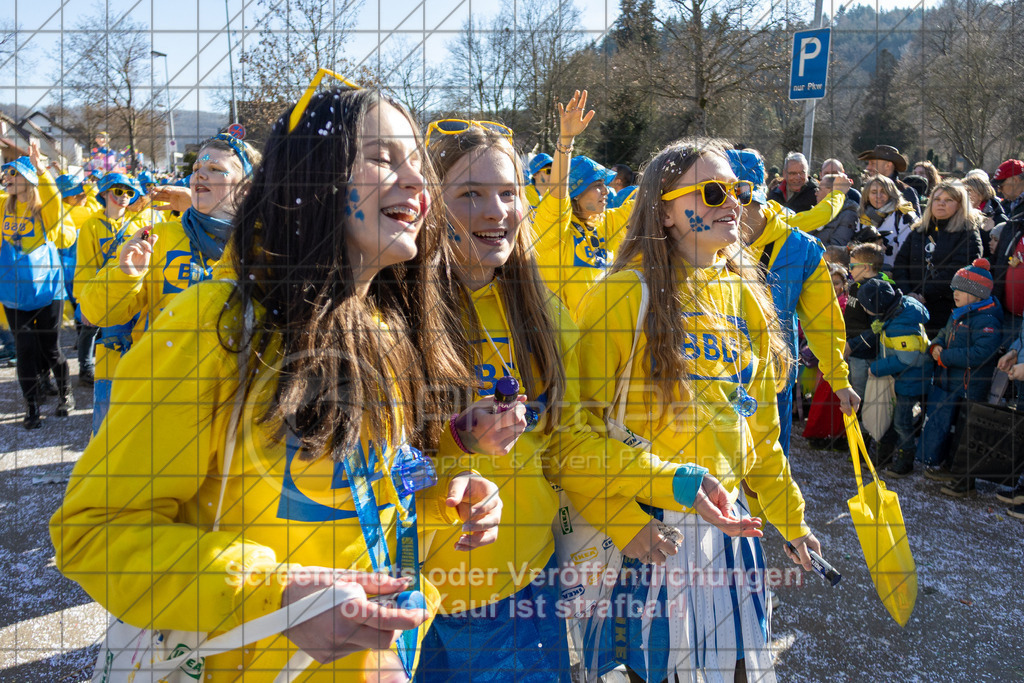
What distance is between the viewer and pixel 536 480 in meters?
1.63

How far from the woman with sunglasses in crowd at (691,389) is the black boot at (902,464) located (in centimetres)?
293

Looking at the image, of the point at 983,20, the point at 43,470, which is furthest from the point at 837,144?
the point at 43,470

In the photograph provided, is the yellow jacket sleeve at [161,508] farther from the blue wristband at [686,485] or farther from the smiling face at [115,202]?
the smiling face at [115,202]

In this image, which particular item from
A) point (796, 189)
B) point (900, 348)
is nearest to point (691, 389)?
point (900, 348)

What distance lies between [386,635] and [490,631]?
1.96 feet

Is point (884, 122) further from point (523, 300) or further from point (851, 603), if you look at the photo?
point (851, 603)

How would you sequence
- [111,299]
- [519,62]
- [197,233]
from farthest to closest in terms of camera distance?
1. [111,299]
2. [197,233]
3. [519,62]

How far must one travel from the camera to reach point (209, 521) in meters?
1.17

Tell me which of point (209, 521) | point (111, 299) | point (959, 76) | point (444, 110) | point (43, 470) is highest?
point (959, 76)

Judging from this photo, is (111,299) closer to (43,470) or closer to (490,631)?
(490,631)

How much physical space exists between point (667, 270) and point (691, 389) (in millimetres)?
319

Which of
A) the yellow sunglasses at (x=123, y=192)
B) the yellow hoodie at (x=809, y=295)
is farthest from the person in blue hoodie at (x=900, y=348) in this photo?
the yellow sunglasses at (x=123, y=192)

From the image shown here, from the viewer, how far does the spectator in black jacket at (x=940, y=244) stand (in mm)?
4047

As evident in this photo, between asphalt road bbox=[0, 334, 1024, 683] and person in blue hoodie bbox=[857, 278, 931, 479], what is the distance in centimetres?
28
